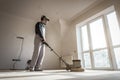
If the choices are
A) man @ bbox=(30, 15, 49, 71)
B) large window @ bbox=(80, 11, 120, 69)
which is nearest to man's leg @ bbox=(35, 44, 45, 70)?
man @ bbox=(30, 15, 49, 71)

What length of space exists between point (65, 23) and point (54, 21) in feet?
1.91

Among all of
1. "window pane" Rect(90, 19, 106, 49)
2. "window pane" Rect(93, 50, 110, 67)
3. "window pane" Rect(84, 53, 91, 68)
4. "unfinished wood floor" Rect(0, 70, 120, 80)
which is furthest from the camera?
"window pane" Rect(84, 53, 91, 68)

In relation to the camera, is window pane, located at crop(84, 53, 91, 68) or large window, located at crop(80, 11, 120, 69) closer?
large window, located at crop(80, 11, 120, 69)

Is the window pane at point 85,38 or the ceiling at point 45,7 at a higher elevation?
the ceiling at point 45,7

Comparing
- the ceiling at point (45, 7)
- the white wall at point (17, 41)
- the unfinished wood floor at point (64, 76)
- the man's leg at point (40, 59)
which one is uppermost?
the ceiling at point (45, 7)

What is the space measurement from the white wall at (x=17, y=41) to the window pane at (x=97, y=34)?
5.98 ft

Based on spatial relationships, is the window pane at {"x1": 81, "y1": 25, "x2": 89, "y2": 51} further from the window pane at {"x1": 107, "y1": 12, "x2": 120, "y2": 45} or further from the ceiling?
the window pane at {"x1": 107, "y1": 12, "x2": 120, "y2": 45}

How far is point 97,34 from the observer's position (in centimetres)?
415

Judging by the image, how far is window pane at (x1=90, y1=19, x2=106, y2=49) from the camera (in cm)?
390

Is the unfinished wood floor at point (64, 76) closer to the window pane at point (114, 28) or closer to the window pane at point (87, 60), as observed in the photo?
the window pane at point (114, 28)

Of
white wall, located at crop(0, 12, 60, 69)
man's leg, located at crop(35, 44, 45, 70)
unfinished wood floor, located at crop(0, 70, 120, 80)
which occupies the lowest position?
unfinished wood floor, located at crop(0, 70, 120, 80)

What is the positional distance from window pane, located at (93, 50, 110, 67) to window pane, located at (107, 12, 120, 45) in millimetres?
487

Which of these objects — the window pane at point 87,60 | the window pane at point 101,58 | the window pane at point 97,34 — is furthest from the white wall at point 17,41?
the window pane at point 101,58

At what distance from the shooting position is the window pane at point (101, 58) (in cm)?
363
